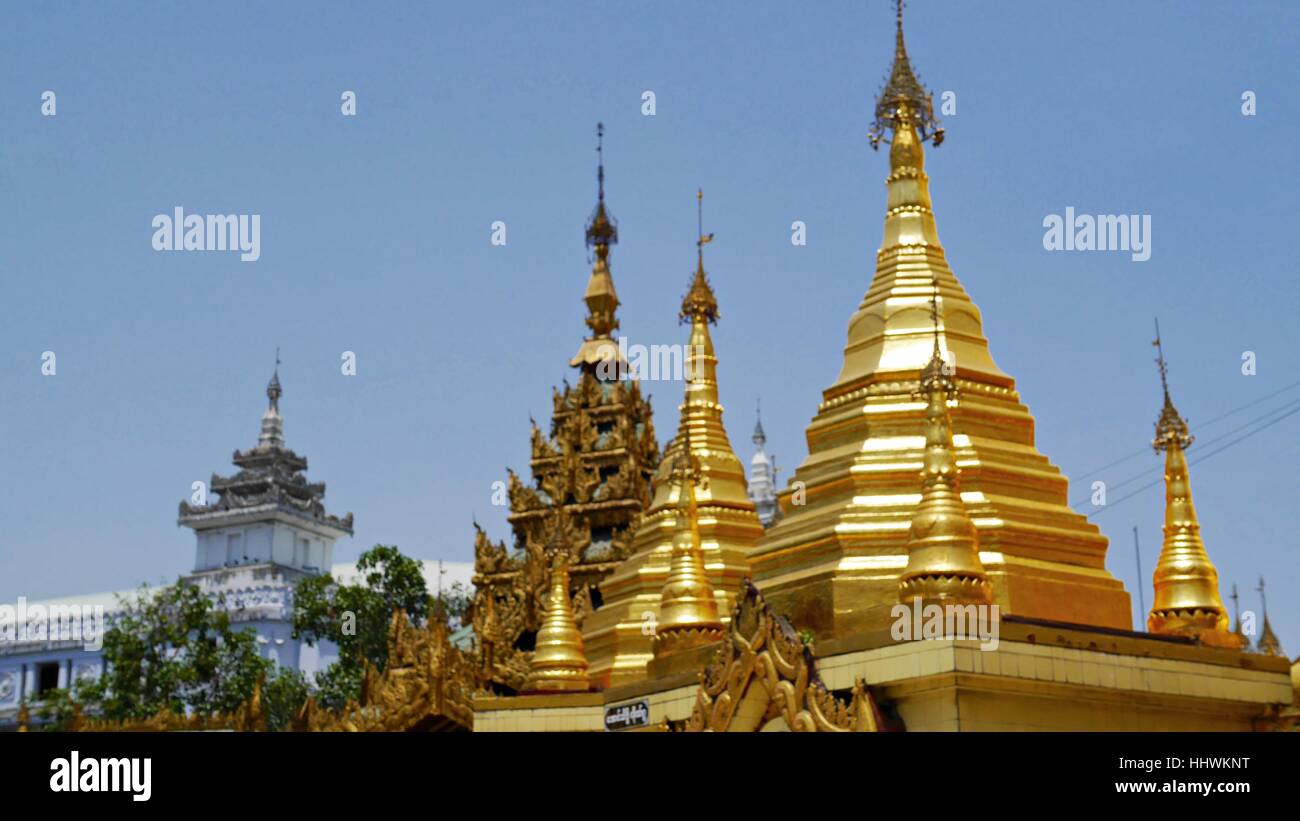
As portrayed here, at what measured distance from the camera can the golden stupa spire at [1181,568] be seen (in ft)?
69.7

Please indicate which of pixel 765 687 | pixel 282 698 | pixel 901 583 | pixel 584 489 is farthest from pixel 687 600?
pixel 282 698

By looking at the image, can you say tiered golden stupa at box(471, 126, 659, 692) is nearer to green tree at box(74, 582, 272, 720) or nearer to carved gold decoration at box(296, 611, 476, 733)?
carved gold decoration at box(296, 611, 476, 733)

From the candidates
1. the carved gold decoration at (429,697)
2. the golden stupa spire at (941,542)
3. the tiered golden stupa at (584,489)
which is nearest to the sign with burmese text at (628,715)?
the golden stupa spire at (941,542)

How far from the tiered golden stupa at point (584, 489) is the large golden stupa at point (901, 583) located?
8887mm

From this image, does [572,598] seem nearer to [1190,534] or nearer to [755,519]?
[755,519]

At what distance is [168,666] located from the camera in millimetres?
44094

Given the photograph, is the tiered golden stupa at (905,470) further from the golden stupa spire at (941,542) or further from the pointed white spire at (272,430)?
the pointed white spire at (272,430)

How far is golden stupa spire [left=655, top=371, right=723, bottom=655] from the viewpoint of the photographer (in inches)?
895

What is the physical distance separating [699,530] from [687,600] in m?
3.97

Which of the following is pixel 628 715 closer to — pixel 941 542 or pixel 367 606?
pixel 941 542

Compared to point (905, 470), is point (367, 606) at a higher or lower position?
higher

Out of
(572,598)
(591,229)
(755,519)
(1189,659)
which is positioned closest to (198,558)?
(591,229)

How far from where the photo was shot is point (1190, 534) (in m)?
21.8
